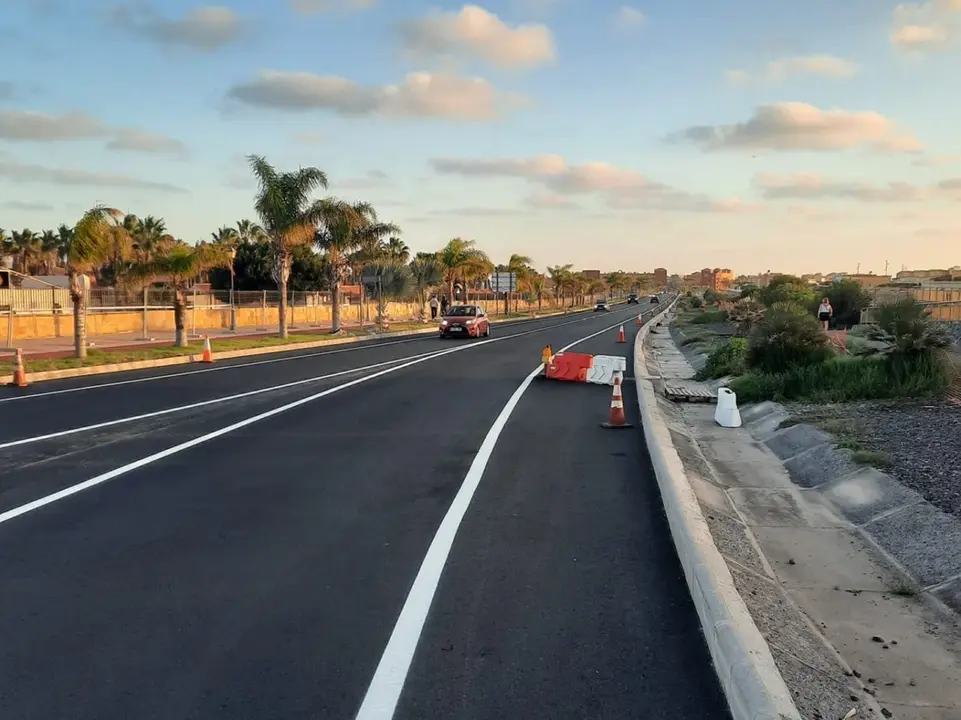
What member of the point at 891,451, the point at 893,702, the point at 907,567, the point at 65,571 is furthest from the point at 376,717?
the point at 891,451

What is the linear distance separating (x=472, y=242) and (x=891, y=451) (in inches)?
2354

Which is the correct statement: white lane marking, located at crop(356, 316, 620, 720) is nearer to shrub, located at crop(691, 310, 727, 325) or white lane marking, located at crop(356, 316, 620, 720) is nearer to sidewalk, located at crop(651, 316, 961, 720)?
sidewalk, located at crop(651, 316, 961, 720)

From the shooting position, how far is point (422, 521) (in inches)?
279

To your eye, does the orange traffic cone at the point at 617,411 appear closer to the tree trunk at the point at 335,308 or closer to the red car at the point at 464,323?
the red car at the point at 464,323

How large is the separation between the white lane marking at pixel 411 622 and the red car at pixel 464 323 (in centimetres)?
3088

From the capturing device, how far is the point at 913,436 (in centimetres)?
1063

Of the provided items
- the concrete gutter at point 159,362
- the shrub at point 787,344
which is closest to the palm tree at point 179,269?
the concrete gutter at point 159,362

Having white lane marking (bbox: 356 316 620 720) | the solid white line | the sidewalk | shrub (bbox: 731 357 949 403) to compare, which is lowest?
the sidewalk

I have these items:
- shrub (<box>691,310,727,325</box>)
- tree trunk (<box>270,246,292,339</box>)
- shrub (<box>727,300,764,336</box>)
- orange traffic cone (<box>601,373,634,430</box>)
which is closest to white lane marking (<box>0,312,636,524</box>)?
orange traffic cone (<box>601,373,634,430</box>)

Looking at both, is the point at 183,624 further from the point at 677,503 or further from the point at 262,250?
the point at 262,250

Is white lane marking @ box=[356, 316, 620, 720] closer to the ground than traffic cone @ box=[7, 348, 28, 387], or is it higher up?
closer to the ground

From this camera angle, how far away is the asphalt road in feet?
13.2

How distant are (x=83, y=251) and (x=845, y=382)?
65.8 ft

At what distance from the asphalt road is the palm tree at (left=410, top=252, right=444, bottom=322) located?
49008 mm
